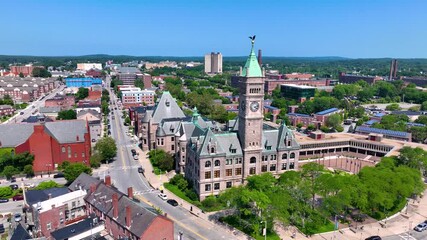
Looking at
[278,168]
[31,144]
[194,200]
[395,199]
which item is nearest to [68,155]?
[31,144]

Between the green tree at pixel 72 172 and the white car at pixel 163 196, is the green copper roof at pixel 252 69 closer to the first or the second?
the white car at pixel 163 196

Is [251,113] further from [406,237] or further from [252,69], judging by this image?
[406,237]

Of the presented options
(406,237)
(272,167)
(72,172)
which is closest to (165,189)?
(72,172)

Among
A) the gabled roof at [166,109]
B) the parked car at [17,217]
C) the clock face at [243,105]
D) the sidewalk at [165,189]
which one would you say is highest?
the clock face at [243,105]

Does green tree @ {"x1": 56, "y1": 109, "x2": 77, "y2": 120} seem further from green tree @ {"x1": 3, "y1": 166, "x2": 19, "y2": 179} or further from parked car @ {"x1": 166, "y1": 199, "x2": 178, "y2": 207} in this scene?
parked car @ {"x1": 166, "y1": 199, "x2": 178, "y2": 207}

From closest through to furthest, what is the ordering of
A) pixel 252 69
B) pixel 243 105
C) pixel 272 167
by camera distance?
pixel 252 69 < pixel 243 105 < pixel 272 167

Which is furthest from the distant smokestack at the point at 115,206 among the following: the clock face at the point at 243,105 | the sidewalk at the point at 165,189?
the clock face at the point at 243,105

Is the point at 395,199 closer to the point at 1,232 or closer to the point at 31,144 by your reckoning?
the point at 1,232
